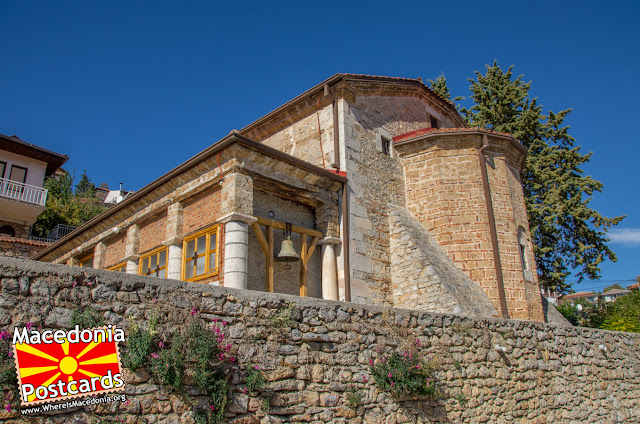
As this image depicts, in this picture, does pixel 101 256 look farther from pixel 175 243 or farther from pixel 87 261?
pixel 175 243

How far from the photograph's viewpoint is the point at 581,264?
1952cm

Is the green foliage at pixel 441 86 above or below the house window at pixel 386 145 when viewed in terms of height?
above

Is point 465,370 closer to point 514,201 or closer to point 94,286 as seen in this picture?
point 94,286

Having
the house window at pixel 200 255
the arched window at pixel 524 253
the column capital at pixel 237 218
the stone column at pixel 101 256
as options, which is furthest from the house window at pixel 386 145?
the stone column at pixel 101 256

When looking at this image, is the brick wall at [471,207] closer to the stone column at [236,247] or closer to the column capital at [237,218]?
the column capital at [237,218]

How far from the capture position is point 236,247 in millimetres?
9430

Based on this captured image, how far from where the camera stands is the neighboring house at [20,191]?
22.2 m

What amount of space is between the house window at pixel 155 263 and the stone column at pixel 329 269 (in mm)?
3678

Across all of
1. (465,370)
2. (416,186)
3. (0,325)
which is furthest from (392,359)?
(416,186)

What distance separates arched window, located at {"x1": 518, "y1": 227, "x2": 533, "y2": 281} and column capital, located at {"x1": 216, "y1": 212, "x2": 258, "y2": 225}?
275 inches

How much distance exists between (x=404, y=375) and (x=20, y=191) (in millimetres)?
23029

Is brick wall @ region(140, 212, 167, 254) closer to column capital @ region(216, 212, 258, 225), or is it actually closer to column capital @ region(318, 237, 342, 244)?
column capital @ region(216, 212, 258, 225)

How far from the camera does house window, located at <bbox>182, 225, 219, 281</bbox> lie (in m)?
10.0

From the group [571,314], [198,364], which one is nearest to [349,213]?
[198,364]
